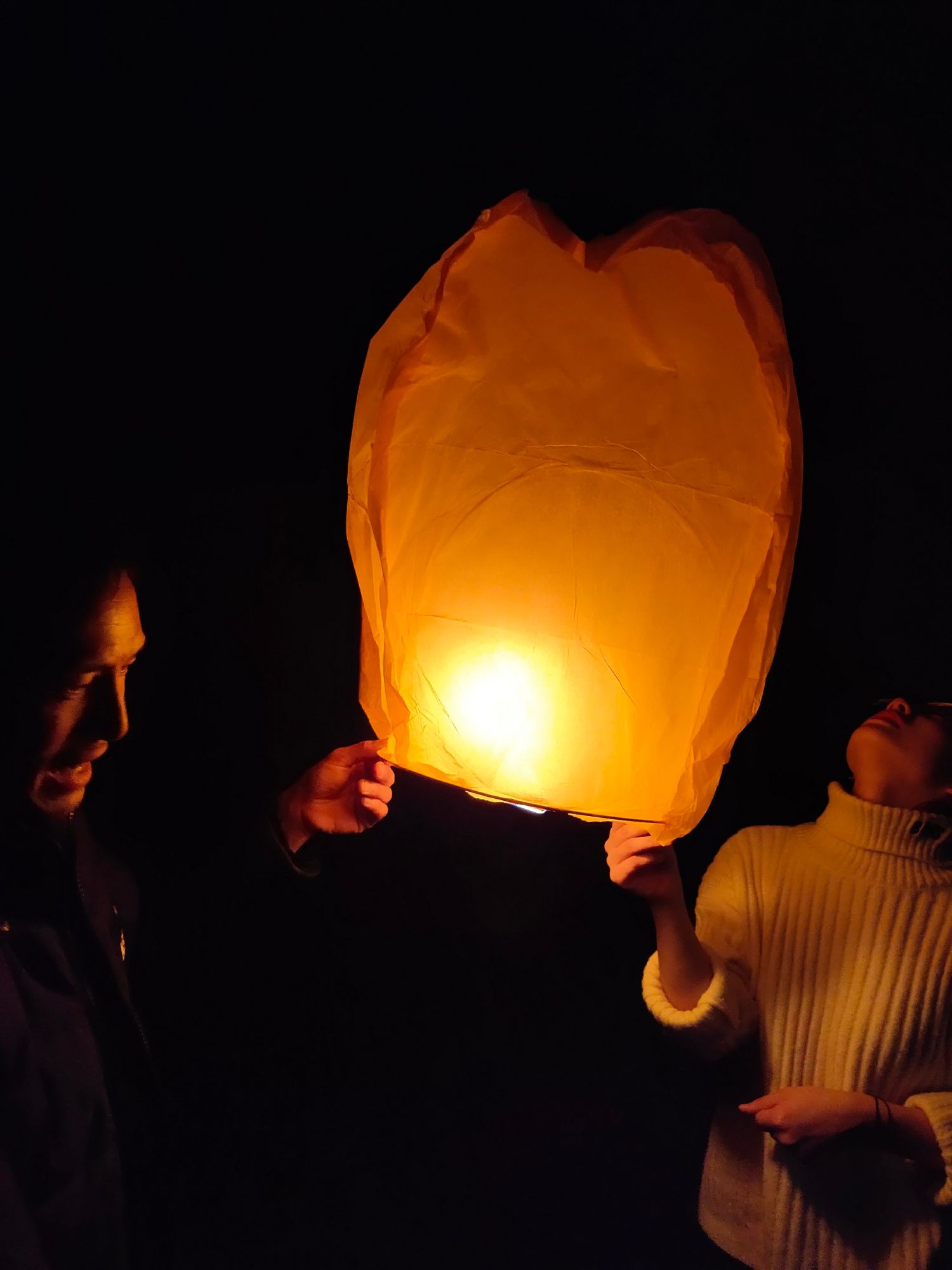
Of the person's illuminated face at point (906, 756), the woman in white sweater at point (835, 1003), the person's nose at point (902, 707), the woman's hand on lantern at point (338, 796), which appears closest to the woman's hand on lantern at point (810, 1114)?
the woman in white sweater at point (835, 1003)

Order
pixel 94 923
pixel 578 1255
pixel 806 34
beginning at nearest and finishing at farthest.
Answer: pixel 94 923 → pixel 806 34 → pixel 578 1255

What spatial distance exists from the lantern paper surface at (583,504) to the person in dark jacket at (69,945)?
223 mm

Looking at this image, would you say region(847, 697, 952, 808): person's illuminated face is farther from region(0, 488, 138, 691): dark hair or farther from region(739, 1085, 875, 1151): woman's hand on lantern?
region(0, 488, 138, 691): dark hair

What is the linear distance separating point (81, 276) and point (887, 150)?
0.99 m

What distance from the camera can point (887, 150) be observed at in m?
1.21

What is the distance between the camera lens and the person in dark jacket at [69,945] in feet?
3.35

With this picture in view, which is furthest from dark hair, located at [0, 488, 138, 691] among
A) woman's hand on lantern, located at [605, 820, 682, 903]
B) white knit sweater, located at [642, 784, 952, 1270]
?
white knit sweater, located at [642, 784, 952, 1270]

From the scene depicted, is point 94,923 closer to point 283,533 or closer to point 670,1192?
point 283,533

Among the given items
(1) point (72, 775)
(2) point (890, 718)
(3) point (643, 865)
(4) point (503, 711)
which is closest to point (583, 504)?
(4) point (503, 711)

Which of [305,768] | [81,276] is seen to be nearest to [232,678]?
[305,768]

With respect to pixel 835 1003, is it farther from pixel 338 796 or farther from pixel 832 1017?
pixel 338 796

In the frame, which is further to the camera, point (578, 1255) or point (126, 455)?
point (578, 1255)

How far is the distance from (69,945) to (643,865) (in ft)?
2.08

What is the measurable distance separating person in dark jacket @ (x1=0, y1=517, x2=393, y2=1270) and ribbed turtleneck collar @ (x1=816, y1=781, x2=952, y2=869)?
583mm
